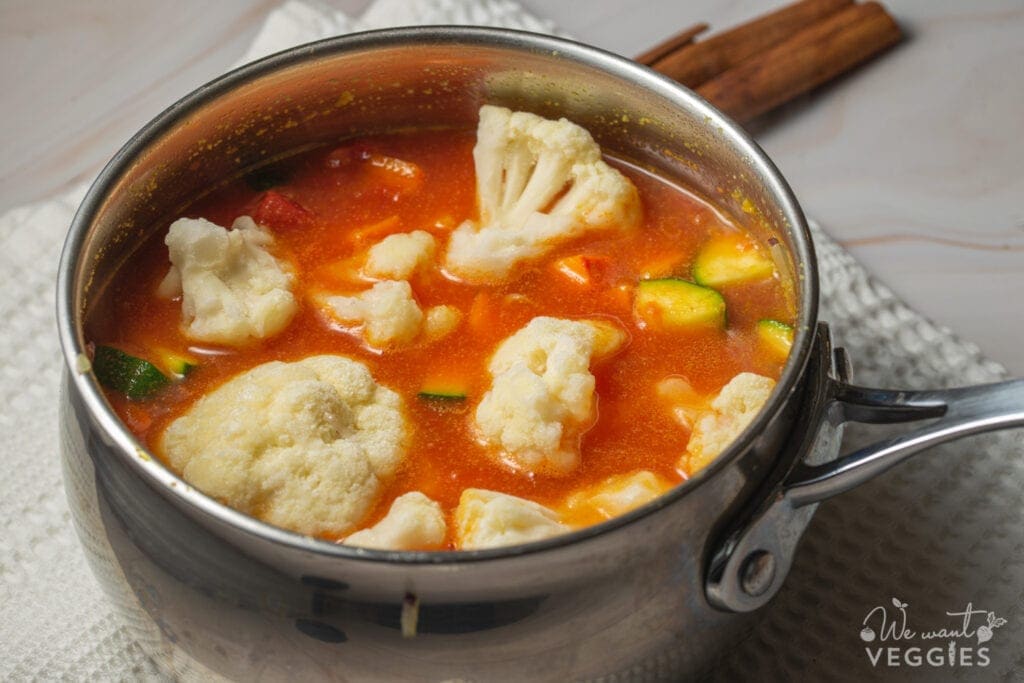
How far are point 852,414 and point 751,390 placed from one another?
0.44 feet

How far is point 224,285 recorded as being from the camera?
74.4 inches

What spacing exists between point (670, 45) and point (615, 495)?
1.49 meters

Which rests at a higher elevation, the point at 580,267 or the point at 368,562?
the point at 368,562

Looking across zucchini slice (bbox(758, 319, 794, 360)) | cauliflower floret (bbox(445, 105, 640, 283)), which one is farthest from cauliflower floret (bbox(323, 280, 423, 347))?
zucchini slice (bbox(758, 319, 794, 360))

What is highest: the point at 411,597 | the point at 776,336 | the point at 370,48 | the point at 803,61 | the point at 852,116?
the point at 370,48

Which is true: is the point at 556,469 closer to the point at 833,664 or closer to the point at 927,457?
the point at 833,664

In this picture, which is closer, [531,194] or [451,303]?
[451,303]

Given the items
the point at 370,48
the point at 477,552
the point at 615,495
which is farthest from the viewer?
the point at 370,48

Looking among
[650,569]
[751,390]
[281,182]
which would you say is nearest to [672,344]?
[751,390]

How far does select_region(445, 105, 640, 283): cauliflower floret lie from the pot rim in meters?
0.13

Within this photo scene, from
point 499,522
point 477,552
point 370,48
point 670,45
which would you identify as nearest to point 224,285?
point 370,48

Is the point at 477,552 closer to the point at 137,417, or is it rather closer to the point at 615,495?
the point at 615,495

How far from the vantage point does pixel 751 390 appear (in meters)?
1.73

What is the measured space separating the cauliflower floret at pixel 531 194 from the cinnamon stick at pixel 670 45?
78 centimetres
